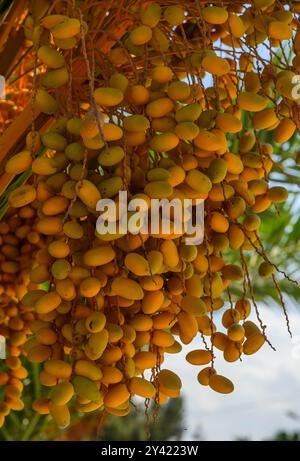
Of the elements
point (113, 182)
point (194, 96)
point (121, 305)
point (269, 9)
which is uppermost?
point (269, 9)

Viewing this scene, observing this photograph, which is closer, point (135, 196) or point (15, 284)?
point (135, 196)

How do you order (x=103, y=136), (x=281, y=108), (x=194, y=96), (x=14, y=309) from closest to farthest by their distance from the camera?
(x=103, y=136) → (x=194, y=96) → (x=281, y=108) → (x=14, y=309)

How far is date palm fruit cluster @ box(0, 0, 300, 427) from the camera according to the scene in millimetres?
748

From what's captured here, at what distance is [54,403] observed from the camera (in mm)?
752

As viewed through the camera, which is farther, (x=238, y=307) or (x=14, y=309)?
(x=14, y=309)

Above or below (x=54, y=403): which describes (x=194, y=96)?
above

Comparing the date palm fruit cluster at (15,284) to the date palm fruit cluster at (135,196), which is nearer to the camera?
the date palm fruit cluster at (135,196)

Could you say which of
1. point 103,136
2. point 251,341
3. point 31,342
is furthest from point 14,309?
point 103,136

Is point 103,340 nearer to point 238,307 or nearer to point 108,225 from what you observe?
point 108,225

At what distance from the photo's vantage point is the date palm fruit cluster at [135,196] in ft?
2.45

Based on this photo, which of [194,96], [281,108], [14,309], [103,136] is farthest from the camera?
[14,309]

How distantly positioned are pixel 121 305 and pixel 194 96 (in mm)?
246

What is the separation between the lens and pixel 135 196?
0.73 m

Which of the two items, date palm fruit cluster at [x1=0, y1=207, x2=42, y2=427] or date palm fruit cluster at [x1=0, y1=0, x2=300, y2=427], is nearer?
date palm fruit cluster at [x1=0, y1=0, x2=300, y2=427]
